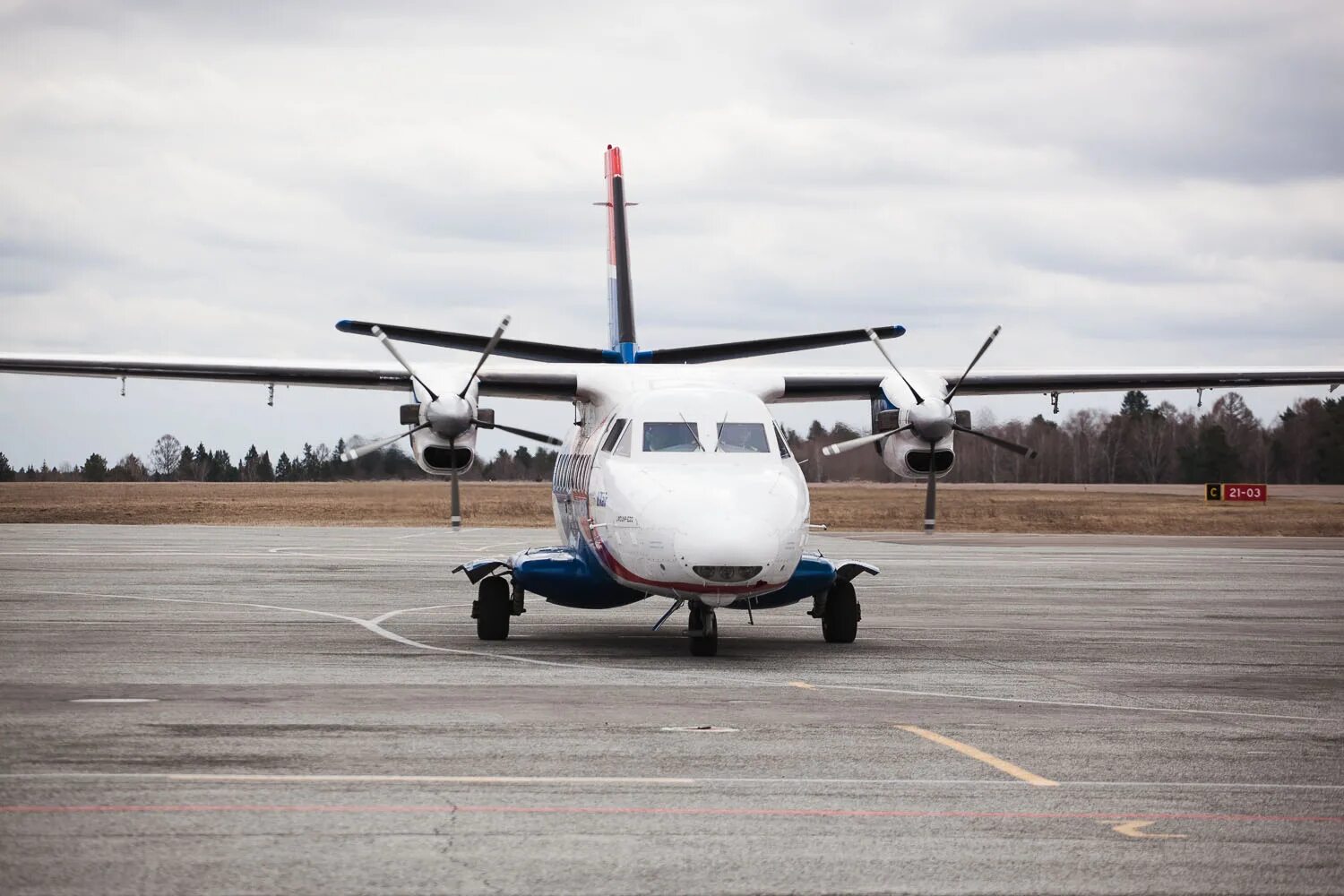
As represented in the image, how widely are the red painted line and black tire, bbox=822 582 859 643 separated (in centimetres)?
846

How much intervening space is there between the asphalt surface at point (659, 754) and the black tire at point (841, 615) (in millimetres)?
450

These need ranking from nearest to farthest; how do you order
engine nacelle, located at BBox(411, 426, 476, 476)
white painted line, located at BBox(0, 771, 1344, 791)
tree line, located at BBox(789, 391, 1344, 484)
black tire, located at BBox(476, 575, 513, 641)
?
1. white painted line, located at BBox(0, 771, 1344, 791)
2. black tire, located at BBox(476, 575, 513, 641)
3. engine nacelle, located at BBox(411, 426, 476, 476)
4. tree line, located at BBox(789, 391, 1344, 484)

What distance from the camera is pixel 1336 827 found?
22.0 ft

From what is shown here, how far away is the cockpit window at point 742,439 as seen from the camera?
14.3 m

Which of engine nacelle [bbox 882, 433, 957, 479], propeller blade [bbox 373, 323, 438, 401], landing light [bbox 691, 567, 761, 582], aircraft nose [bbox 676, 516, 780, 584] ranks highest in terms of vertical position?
propeller blade [bbox 373, 323, 438, 401]

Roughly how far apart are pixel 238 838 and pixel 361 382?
15.1 meters

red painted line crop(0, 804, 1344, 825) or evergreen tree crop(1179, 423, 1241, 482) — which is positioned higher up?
evergreen tree crop(1179, 423, 1241, 482)

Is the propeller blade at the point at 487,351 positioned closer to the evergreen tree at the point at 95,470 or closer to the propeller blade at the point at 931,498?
the propeller blade at the point at 931,498

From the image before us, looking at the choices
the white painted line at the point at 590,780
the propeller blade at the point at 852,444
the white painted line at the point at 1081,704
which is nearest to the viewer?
the white painted line at the point at 590,780

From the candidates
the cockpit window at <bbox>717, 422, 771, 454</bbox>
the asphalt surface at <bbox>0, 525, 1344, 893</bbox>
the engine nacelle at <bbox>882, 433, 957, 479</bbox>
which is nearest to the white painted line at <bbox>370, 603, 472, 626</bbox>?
the asphalt surface at <bbox>0, 525, 1344, 893</bbox>

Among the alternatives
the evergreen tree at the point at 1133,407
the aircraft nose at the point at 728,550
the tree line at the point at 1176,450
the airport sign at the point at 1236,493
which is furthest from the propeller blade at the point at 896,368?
the evergreen tree at the point at 1133,407

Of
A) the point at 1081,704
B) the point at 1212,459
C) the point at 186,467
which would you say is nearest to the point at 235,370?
the point at 1081,704

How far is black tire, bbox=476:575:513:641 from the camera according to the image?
50.8 ft

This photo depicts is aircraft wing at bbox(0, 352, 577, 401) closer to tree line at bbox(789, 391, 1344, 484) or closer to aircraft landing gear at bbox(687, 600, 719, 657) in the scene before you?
aircraft landing gear at bbox(687, 600, 719, 657)
